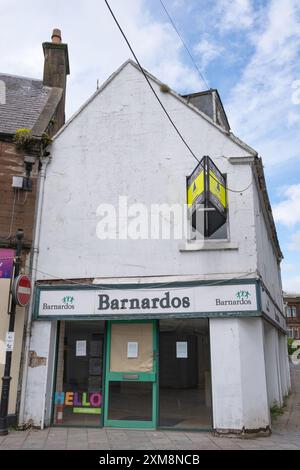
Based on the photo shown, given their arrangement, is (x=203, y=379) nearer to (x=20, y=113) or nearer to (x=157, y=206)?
(x=157, y=206)

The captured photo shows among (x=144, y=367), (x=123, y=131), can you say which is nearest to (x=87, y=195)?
(x=123, y=131)

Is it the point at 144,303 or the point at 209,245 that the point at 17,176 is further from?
the point at 209,245

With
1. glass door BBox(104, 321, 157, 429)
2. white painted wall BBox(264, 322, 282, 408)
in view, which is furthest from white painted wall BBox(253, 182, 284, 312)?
glass door BBox(104, 321, 157, 429)

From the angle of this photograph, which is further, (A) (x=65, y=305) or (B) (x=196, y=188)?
(A) (x=65, y=305)

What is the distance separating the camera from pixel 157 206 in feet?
32.6

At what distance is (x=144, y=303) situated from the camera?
30.3 ft

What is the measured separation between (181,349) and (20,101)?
8.81m

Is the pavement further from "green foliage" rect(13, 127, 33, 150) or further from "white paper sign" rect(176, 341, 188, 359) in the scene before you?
"green foliage" rect(13, 127, 33, 150)

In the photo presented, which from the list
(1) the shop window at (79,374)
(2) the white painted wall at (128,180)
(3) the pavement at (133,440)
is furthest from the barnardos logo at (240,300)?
(1) the shop window at (79,374)

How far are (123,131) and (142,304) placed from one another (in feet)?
15.0

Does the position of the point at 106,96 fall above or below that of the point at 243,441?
above

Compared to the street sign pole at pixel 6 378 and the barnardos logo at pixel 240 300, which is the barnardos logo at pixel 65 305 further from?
the barnardos logo at pixel 240 300

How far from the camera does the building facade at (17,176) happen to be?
31.0 feet

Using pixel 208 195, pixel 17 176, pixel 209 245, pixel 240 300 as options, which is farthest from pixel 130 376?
pixel 17 176
